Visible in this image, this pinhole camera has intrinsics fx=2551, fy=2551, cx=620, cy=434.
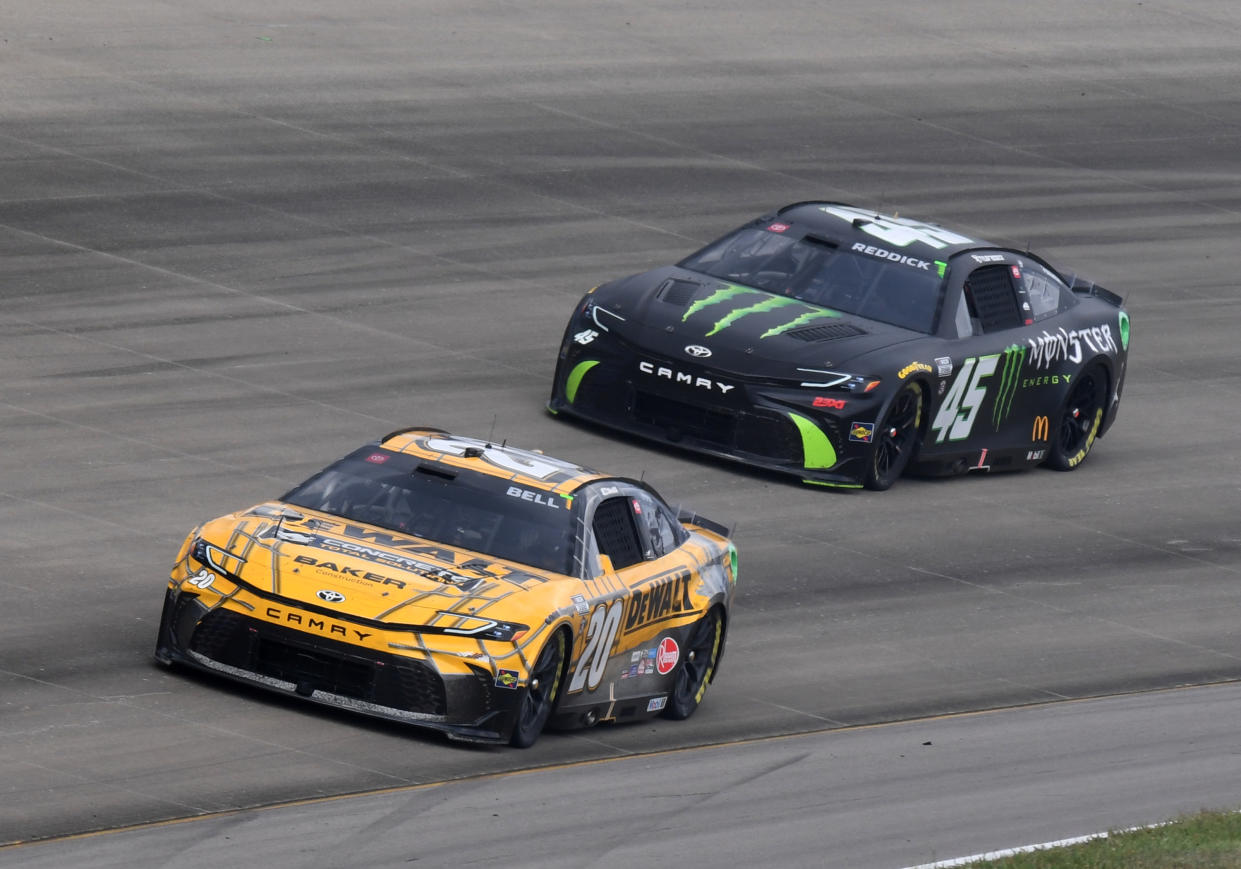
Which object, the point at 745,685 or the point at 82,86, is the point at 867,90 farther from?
the point at 745,685

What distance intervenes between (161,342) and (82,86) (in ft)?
27.5

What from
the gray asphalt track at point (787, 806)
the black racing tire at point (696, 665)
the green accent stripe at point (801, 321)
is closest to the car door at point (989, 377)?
the green accent stripe at point (801, 321)

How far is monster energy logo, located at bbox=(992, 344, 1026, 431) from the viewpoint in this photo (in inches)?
744

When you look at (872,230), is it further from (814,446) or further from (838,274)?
(814,446)

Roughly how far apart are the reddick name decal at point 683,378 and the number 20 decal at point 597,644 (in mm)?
5507

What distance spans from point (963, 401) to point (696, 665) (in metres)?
5.99

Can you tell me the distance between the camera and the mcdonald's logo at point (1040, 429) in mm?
19438

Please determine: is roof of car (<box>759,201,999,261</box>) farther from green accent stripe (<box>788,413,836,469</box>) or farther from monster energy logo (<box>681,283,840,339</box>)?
green accent stripe (<box>788,413,836,469</box>)

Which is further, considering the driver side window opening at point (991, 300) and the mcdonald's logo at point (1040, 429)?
the mcdonald's logo at point (1040, 429)

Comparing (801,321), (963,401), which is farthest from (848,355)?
(963,401)

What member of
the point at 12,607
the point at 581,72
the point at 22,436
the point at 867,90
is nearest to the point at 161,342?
Answer: the point at 22,436

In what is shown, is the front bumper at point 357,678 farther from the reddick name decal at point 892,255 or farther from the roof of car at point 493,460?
the reddick name decal at point 892,255

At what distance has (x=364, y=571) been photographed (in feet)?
37.1

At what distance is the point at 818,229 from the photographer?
19031mm
